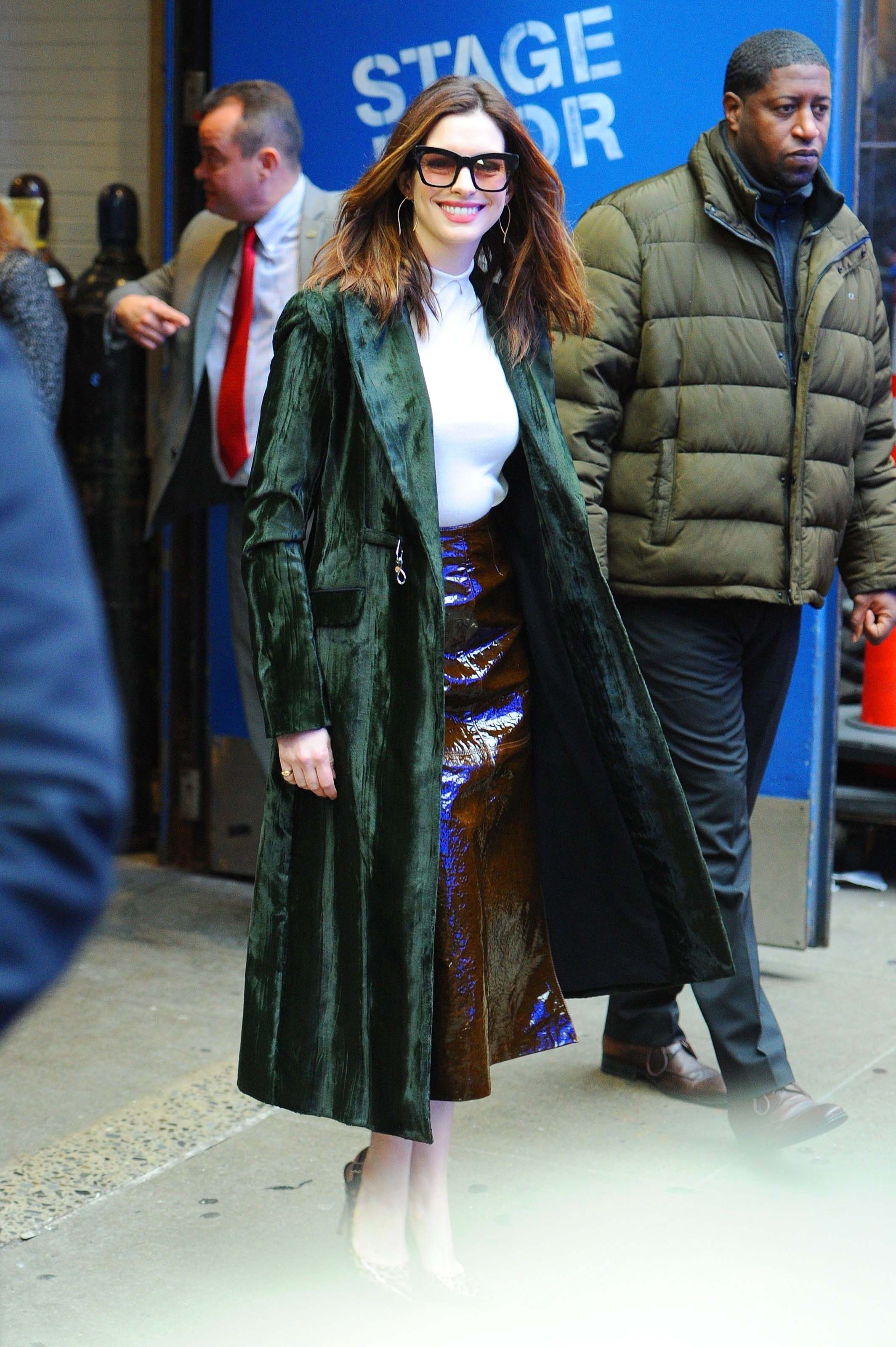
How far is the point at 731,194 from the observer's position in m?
3.59

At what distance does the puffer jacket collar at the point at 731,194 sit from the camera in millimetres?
3564

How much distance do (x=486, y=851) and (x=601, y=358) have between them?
1.21m

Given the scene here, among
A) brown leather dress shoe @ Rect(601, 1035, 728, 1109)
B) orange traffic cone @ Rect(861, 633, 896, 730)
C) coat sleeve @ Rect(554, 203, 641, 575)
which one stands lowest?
brown leather dress shoe @ Rect(601, 1035, 728, 1109)

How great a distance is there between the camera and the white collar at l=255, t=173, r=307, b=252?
4832 millimetres

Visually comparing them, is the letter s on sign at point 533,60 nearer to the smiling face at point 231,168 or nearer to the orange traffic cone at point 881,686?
the smiling face at point 231,168

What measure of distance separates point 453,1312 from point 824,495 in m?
1.81

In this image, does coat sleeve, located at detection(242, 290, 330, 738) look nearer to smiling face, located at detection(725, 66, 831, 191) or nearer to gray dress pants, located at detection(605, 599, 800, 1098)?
gray dress pants, located at detection(605, 599, 800, 1098)

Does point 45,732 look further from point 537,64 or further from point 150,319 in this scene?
point 537,64

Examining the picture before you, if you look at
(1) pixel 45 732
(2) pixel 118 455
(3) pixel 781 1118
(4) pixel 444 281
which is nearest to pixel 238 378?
(2) pixel 118 455

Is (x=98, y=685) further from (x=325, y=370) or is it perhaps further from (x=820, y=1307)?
(x=820, y=1307)

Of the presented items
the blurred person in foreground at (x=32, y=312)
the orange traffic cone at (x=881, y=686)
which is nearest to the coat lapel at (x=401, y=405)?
the blurred person in foreground at (x=32, y=312)

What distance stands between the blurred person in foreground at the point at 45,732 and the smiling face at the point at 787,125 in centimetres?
287

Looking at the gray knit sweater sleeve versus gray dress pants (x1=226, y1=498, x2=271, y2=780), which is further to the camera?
gray dress pants (x1=226, y1=498, x2=271, y2=780)

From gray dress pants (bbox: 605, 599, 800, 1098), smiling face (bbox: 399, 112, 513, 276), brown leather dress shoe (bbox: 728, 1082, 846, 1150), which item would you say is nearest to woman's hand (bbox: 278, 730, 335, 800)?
smiling face (bbox: 399, 112, 513, 276)
